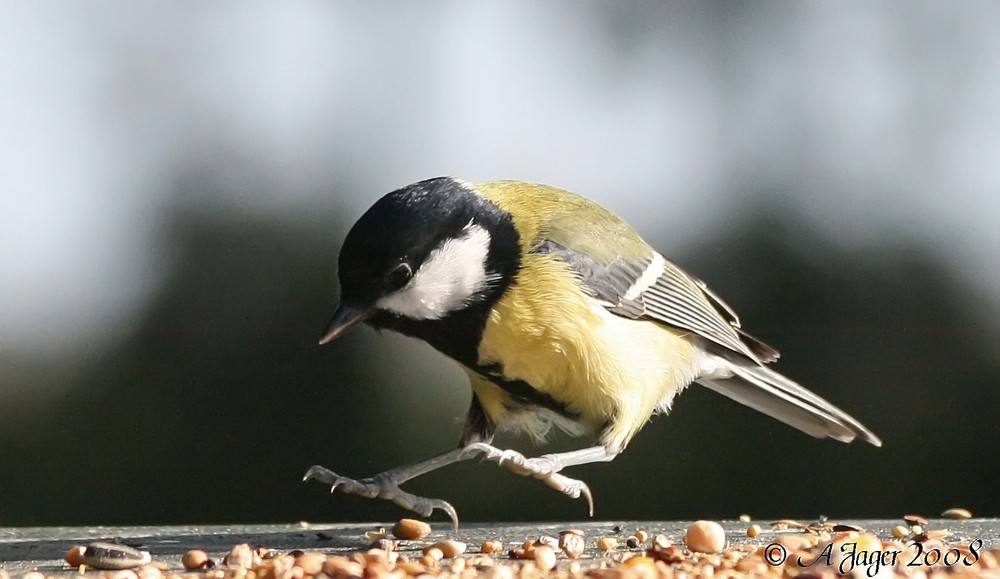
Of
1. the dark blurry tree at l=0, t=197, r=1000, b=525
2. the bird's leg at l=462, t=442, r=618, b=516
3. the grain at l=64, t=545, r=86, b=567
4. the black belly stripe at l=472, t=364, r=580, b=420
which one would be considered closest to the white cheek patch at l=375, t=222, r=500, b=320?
the black belly stripe at l=472, t=364, r=580, b=420

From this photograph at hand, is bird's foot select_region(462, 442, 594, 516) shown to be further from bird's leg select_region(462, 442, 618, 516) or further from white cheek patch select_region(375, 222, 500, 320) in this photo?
white cheek patch select_region(375, 222, 500, 320)

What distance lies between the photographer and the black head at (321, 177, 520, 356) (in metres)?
2.31

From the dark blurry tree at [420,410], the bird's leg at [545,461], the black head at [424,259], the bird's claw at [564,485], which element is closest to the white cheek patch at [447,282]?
the black head at [424,259]

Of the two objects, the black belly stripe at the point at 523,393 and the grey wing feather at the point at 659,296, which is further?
the grey wing feather at the point at 659,296

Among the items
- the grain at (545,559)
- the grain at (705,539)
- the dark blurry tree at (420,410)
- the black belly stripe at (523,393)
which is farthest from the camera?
the dark blurry tree at (420,410)

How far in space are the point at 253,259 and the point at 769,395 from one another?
2.72 meters

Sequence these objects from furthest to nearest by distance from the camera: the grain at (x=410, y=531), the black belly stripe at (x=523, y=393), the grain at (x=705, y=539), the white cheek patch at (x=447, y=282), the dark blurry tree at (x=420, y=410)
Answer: the dark blurry tree at (x=420, y=410)
the black belly stripe at (x=523, y=393)
the white cheek patch at (x=447, y=282)
the grain at (x=410, y=531)
the grain at (x=705, y=539)

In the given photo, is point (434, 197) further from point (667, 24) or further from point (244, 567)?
point (667, 24)

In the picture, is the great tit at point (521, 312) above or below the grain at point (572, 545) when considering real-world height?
above

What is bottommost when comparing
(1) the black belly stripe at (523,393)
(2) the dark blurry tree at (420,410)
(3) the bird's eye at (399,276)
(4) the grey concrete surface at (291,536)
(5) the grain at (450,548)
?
(2) the dark blurry tree at (420,410)

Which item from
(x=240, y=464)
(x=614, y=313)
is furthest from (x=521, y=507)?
(x=614, y=313)

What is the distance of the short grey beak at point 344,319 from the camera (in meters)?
2.30

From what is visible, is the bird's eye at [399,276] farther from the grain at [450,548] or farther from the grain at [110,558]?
the grain at [110,558]

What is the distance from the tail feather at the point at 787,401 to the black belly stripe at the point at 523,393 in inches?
25.0
